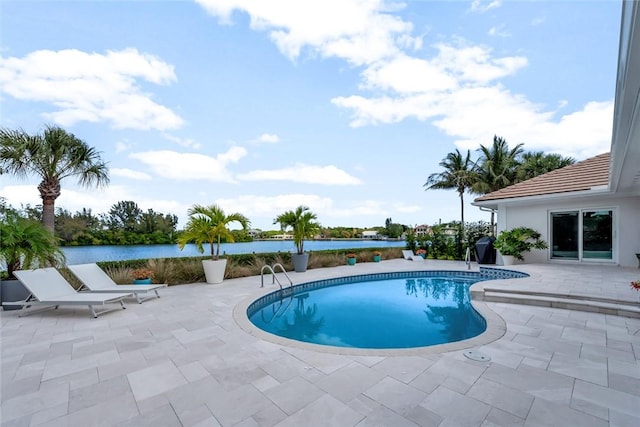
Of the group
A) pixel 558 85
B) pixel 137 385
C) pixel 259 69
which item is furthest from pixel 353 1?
pixel 137 385

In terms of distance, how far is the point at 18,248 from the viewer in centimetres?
561

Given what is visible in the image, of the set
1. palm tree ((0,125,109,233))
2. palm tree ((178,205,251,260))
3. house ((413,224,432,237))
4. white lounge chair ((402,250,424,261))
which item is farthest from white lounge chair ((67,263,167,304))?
house ((413,224,432,237))

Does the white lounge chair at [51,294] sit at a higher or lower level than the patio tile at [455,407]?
higher

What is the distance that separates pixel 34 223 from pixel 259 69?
8113mm

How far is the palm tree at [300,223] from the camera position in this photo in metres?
10.7

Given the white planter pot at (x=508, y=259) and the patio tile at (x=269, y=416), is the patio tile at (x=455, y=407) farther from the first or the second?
the white planter pot at (x=508, y=259)

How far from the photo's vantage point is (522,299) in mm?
6172

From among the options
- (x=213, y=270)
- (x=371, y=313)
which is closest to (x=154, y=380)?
(x=371, y=313)

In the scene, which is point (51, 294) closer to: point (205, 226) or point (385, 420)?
point (205, 226)

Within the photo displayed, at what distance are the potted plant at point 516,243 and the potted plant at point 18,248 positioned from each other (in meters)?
13.8

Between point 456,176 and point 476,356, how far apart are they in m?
23.6

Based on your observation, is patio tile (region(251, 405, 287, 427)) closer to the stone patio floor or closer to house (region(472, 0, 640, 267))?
the stone patio floor

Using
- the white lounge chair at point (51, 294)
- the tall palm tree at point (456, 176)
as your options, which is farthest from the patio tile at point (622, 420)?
the tall palm tree at point (456, 176)

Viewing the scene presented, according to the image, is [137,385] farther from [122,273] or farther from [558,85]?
[558,85]
